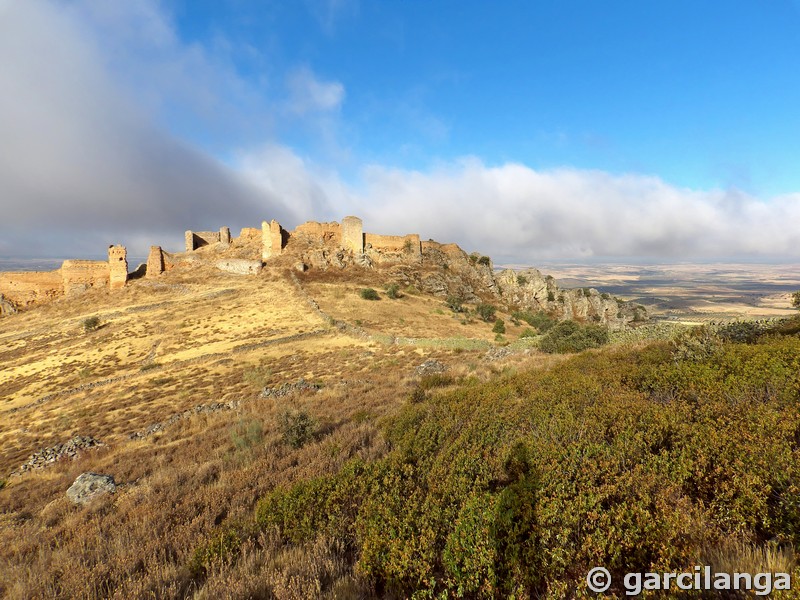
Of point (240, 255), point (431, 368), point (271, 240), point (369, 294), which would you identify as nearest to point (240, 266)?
point (240, 255)

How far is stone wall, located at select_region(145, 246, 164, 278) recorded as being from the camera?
150 ft

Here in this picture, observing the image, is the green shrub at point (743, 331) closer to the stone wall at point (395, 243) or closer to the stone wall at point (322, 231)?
the stone wall at point (395, 243)

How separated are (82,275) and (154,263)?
8697 millimetres

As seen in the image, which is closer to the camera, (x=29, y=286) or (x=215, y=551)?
(x=215, y=551)

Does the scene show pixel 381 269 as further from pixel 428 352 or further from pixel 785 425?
pixel 785 425

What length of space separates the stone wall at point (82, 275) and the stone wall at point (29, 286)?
57.2 inches

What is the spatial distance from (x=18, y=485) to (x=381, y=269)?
42.4 metres

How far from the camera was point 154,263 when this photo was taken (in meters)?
46.2

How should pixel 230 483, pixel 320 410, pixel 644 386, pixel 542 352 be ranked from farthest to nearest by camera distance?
pixel 542 352, pixel 320 410, pixel 644 386, pixel 230 483

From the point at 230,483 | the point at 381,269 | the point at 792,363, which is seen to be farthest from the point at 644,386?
the point at 381,269

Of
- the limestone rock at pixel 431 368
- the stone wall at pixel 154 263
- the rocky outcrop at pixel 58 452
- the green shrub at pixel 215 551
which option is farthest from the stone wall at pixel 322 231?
the green shrub at pixel 215 551

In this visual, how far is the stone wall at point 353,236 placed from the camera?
5019 centimetres

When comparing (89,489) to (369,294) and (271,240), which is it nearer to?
(369,294)

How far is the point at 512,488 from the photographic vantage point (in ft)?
13.1
